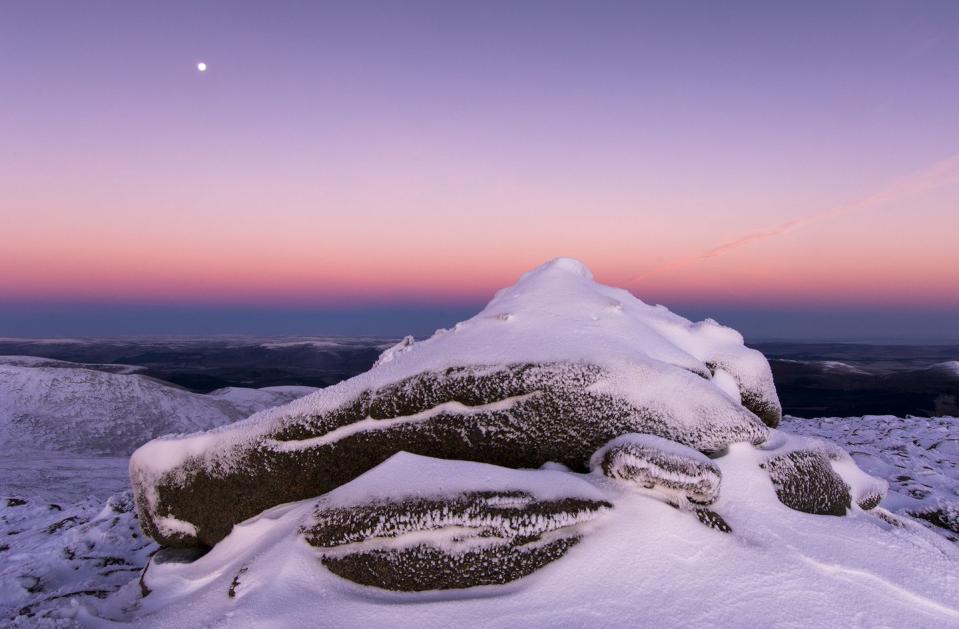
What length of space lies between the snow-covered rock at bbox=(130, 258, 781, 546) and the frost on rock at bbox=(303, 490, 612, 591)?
3.24 feet

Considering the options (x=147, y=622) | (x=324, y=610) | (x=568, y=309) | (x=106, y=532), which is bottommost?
(x=106, y=532)

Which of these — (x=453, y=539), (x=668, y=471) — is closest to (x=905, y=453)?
(x=668, y=471)

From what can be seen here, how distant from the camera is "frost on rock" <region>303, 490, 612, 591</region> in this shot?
3.51 meters

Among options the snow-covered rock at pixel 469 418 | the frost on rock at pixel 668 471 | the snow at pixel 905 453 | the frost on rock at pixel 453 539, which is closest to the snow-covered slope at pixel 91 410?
the snow-covered rock at pixel 469 418

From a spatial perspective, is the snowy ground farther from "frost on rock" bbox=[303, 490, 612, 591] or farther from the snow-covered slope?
the snow-covered slope

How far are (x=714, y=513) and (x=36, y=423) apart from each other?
115 feet

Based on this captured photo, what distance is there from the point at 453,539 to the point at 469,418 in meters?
1.30

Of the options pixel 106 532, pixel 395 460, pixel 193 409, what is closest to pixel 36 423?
pixel 193 409

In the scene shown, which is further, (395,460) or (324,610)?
(395,460)

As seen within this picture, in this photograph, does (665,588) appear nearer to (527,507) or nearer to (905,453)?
(527,507)

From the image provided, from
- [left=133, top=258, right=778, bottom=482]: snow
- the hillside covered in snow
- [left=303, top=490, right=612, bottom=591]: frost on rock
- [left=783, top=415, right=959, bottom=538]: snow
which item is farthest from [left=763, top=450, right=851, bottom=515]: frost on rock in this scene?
[left=303, top=490, right=612, bottom=591]: frost on rock

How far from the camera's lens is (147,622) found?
3.84 m

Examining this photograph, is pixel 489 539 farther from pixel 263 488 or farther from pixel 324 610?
pixel 263 488

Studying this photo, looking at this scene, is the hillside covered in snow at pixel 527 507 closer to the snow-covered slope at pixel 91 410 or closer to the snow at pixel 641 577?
the snow at pixel 641 577
